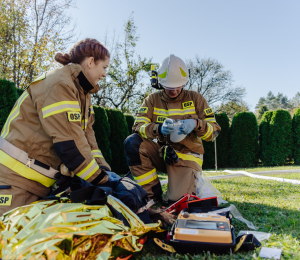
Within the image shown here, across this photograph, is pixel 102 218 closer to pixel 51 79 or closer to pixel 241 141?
pixel 51 79

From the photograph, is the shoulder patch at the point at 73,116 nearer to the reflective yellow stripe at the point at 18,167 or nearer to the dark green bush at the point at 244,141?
the reflective yellow stripe at the point at 18,167

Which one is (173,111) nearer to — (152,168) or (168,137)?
(168,137)

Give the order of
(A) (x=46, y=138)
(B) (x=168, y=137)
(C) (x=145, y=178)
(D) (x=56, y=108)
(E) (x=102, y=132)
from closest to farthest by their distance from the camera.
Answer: (D) (x=56, y=108) < (A) (x=46, y=138) < (C) (x=145, y=178) < (B) (x=168, y=137) < (E) (x=102, y=132)

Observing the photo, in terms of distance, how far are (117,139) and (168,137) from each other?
456cm

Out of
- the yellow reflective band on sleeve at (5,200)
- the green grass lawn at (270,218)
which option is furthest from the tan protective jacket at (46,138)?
the green grass lawn at (270,218)

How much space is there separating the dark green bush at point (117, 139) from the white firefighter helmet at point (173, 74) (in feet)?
15.2

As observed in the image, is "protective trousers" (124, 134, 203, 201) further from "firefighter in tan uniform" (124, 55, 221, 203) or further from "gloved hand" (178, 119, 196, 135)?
"gloved hand" (178, 119, 196, 135)

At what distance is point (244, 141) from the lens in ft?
35.4

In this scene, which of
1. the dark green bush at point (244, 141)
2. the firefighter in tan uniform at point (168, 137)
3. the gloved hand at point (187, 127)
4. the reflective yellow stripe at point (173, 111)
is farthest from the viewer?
the dark green bush at point (244, 141)

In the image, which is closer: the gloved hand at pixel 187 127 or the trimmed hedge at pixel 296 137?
→ the gloved hand at pixel 187 127

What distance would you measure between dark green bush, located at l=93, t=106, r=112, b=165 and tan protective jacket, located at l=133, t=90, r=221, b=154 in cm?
384

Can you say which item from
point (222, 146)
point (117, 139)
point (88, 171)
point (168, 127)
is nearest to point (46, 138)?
point (88, 171)

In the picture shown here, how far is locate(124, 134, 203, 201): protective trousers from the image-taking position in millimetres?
2948

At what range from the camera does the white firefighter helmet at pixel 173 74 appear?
306cm
